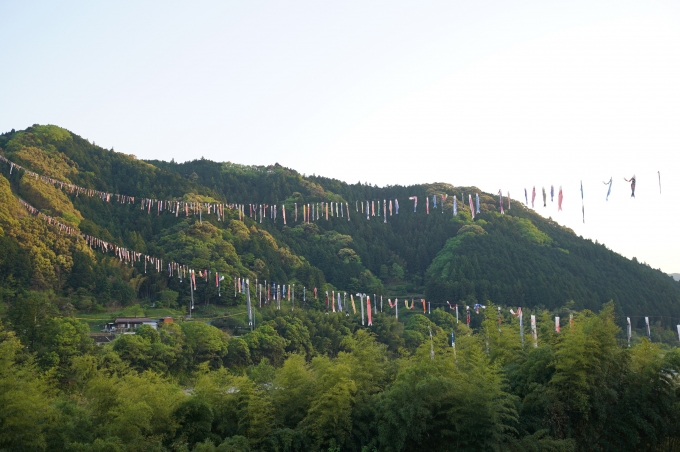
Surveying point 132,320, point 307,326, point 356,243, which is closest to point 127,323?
→ point 132,320

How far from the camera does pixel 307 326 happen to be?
153 feet

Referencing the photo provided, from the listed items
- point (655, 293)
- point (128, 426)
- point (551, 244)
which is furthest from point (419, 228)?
point (128, 426)

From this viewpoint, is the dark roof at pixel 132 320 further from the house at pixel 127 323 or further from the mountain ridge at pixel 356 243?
the mountain ridge at pixel 356 243

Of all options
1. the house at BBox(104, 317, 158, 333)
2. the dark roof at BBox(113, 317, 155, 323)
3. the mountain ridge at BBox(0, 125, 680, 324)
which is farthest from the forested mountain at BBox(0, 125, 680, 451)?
the dark roof at BBox(113, 317, 155, 323)

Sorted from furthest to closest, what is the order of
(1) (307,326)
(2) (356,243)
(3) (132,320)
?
1. (2) (356,243)
2. (1) (307,326)
3. (3) (132,320)

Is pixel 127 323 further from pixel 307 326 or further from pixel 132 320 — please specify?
pixel 307 326

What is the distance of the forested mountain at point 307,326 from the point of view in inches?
809

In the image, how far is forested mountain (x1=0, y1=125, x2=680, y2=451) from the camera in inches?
809

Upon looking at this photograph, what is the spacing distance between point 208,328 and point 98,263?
53.3ft

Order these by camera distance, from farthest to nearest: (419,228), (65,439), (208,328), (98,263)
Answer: (419,228) < (98,263) < (208,328) < (65,439)

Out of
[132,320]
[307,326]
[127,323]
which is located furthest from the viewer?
[307,326]

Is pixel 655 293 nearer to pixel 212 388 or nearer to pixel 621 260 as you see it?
pixel 621 260

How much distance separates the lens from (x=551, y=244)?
75.5 m

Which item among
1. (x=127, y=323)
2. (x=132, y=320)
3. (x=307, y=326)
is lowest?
(x=307, y=326)
